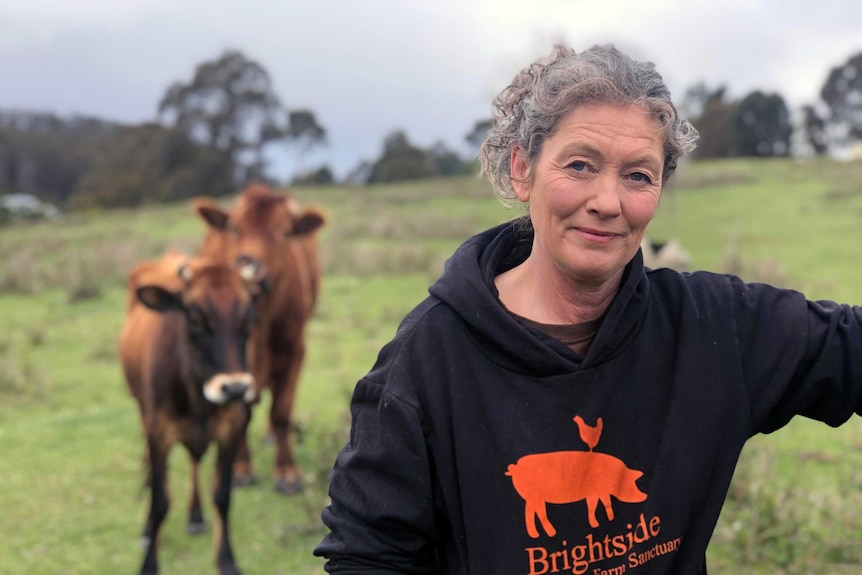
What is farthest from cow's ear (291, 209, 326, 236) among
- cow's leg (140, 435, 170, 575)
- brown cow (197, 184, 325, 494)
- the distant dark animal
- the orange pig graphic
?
the orange pig graphic

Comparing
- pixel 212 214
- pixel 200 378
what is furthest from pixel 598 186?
pixel 212 214

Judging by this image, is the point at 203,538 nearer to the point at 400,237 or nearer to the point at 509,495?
the point at 509,495

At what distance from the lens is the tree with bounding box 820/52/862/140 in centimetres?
4612

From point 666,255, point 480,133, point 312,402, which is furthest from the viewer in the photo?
point 480,133

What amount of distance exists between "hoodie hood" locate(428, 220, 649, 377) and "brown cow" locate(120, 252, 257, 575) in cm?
279

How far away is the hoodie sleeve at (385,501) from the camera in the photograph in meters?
1.68

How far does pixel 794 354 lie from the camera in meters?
1.89

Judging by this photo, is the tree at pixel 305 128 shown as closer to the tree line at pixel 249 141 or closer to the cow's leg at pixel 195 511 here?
the tree line at pixel 249 141

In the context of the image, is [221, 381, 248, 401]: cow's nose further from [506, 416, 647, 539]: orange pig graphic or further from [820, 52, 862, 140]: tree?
[820, 52, 862, 140]: tree

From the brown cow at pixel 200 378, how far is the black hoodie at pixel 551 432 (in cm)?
280

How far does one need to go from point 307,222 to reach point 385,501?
5.08 m

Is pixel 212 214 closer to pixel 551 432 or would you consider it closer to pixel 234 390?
pixel 234 390

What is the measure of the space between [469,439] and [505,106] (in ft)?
2.58

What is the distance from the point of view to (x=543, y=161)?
180cm
